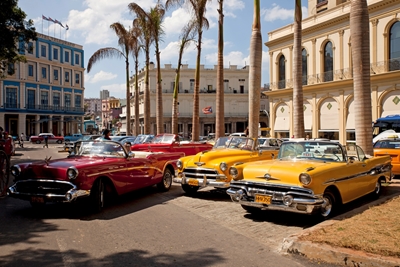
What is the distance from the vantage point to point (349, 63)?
3212 centimetres

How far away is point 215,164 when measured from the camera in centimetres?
974

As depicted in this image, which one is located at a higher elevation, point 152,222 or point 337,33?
point 337,33

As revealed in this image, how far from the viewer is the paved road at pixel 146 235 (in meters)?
5.22

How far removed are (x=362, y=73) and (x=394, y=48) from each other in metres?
21.2

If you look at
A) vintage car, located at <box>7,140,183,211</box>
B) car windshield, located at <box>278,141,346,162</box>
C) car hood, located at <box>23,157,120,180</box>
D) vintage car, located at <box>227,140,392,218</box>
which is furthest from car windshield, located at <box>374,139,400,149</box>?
car hood, located at <box>23,157,120,180</box>

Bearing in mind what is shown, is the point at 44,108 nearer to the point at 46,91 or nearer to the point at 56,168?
the point at 46,91

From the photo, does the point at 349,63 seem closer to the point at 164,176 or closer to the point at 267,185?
the point at 164,176

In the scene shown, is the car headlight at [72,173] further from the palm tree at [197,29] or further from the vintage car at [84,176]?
the palm tree at [197,29]

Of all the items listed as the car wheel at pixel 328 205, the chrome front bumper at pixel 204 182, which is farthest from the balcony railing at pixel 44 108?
the car wheel at pixel 328 205

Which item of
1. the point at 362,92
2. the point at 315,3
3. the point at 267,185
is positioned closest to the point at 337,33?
the point at 315,3

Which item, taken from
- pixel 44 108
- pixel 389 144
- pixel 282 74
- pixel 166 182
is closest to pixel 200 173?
pixel 166 182

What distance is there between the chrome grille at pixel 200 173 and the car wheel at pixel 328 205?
10.2 ft

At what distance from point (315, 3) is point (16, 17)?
111ft

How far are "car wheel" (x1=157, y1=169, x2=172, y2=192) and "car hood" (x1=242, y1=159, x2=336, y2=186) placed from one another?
4.07 metres
